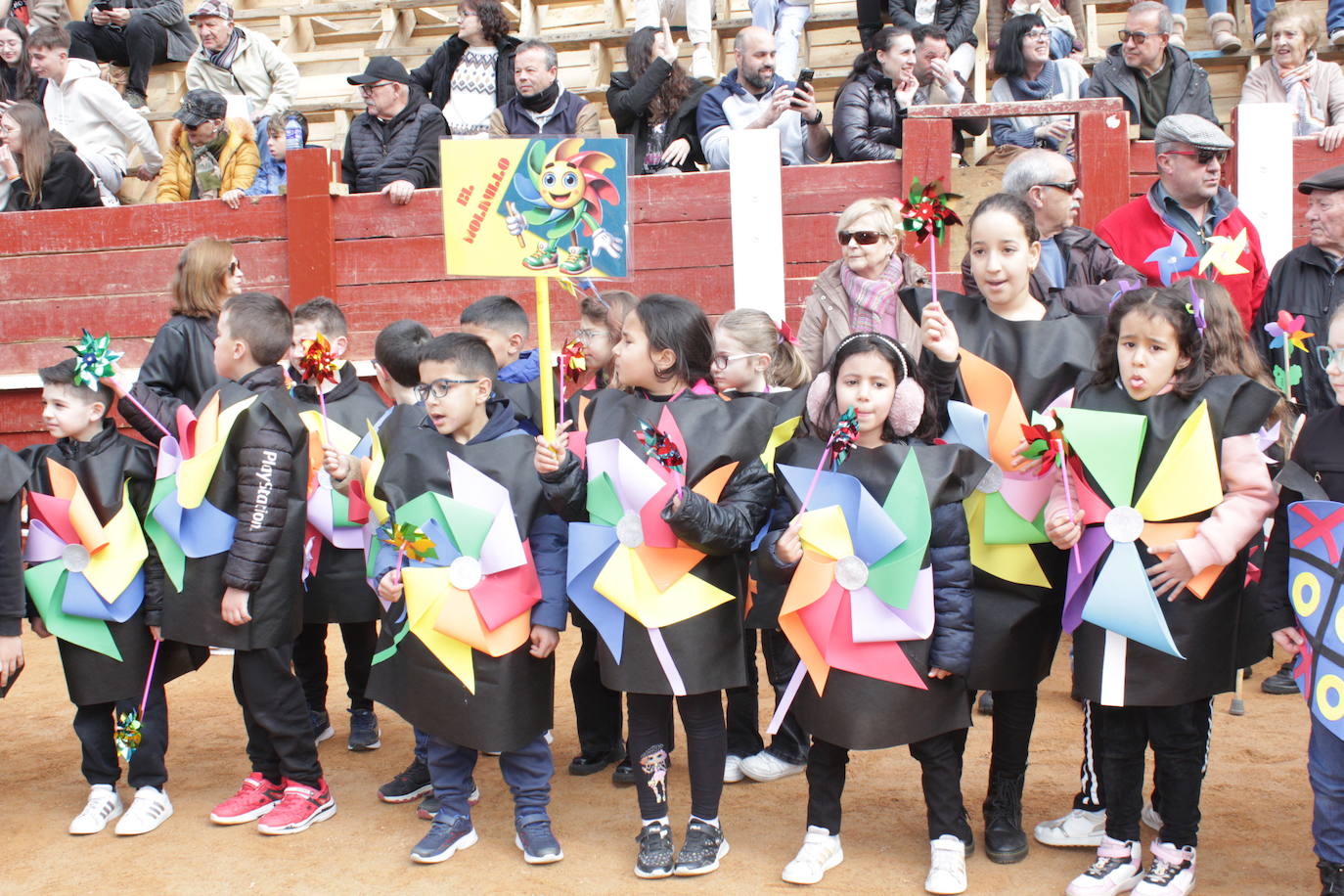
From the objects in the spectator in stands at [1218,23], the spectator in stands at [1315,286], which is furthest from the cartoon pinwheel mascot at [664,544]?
the spectator in stands at [1218,23]

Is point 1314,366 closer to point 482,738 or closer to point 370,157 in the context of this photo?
point 482,738

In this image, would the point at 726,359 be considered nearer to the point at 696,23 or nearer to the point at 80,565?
the point at 80,565

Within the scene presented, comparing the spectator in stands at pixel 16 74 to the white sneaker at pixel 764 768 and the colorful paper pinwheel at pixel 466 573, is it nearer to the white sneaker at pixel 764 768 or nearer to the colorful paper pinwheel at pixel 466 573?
the colorful paper pinwheel at pixel 466 573

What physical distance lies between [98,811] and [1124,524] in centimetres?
326

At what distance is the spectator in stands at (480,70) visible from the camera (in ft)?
28.2

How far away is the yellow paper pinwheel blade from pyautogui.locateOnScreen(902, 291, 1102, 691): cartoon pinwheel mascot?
0.31 m

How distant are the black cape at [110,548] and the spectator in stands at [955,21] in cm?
625

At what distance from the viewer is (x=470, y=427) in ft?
13.2

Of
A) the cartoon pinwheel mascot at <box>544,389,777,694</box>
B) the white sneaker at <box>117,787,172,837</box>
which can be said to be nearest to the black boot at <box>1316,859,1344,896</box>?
the cartoon pinwheel mascot at <box>544,389,777,694</box>

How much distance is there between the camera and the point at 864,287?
4781mm

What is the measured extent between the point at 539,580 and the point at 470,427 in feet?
1.65

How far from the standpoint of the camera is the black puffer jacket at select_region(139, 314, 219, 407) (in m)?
5.00

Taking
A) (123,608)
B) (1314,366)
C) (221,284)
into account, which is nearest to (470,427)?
(123,608)

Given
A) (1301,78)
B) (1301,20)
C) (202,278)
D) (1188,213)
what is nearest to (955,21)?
(1301,20)
